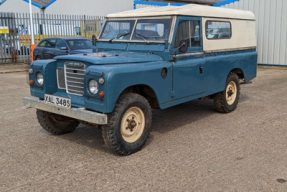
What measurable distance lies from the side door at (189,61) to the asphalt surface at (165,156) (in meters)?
0.78

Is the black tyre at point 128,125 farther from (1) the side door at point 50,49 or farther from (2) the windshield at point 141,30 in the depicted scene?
(1) the side door at point 50,49

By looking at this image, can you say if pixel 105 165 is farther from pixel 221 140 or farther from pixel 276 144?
pixel 276 144

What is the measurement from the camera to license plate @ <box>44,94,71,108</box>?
4457 mm

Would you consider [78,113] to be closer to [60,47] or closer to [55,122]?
[55,122]

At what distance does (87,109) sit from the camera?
174 inches

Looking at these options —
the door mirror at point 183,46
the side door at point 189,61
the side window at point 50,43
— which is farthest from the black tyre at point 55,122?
the side window at point 50,43

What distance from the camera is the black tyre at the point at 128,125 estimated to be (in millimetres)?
4234

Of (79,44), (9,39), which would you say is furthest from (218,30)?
(9,39)

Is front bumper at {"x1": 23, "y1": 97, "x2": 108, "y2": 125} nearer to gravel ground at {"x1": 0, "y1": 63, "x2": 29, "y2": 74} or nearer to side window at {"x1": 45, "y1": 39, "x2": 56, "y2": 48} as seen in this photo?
side window at {"x1": 45, "y1": 39, "x2": 56, "y2": 48}

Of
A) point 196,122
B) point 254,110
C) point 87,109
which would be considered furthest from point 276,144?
point 87,109

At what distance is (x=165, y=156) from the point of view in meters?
4.47

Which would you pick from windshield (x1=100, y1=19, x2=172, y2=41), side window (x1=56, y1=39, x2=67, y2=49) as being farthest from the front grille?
side window (x1=56, y1=39, x2=67, y2=49)

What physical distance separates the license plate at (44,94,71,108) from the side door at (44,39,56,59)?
9227mm

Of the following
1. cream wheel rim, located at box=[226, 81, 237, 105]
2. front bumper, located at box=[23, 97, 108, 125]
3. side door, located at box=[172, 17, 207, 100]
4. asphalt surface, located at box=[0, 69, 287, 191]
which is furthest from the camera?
cream wheel rim, located at box=[226, 81, 237, 105]
